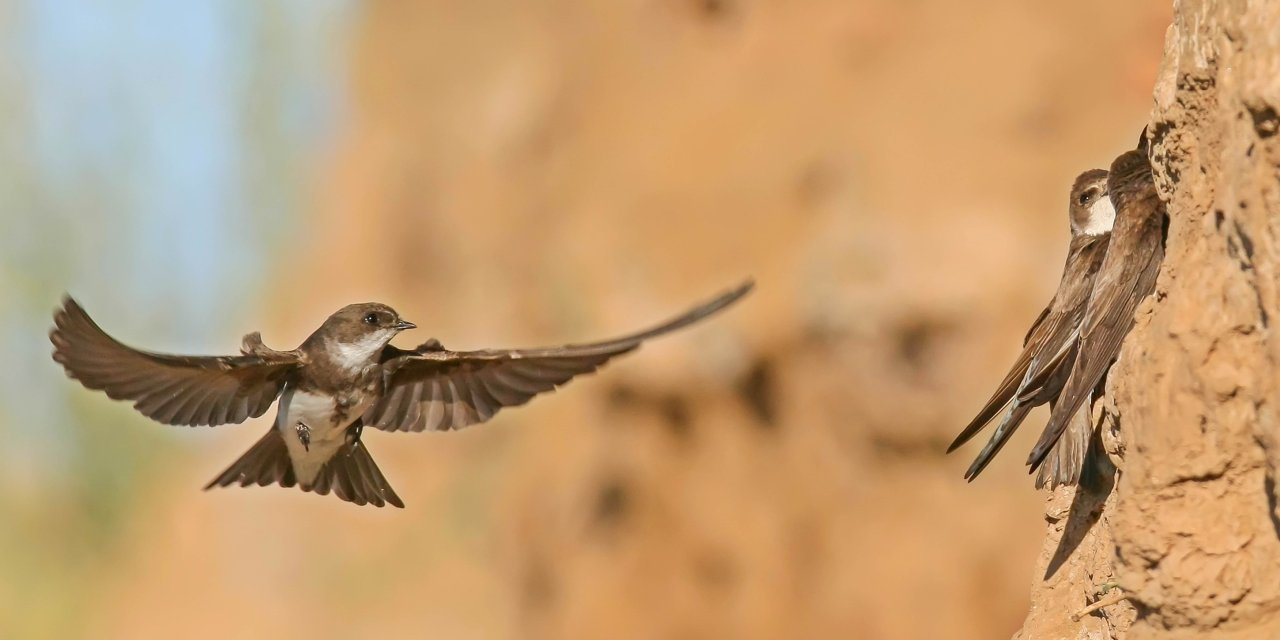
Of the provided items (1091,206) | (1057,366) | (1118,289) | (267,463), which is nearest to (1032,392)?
(1057,366)

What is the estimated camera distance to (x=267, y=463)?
178 inches

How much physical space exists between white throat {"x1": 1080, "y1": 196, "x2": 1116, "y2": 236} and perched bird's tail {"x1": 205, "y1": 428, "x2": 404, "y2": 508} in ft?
6.10

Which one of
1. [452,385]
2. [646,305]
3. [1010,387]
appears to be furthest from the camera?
[646,305]

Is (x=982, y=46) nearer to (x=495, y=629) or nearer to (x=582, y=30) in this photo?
(x=582, y=30)

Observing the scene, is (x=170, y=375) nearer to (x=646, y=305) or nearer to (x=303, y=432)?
(x=303, y=432)

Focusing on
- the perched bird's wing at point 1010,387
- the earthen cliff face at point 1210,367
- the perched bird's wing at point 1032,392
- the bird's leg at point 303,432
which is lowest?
the earthen cliff face at point 1210,367

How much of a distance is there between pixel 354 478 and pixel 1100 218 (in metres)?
2.01

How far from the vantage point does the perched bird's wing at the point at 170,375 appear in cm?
378

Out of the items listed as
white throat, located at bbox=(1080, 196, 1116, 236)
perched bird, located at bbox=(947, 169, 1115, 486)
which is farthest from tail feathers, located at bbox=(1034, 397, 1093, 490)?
white throat, located at bbox=(1080, 196, 1116, 236)

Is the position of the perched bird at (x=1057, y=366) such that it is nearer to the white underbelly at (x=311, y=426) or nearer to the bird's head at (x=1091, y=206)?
the bird's head at (x=1091, y=206)

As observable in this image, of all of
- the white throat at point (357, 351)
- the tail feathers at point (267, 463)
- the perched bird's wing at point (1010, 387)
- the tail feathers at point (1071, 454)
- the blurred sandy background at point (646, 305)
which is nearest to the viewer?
the tail feathers at point (1071, 454)

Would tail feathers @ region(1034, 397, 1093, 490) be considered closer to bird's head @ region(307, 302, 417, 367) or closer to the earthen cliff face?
the earthen cliff face

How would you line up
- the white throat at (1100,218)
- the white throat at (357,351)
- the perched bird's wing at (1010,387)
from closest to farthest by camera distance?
the perched bird's wing at (1010,387)
the white throat at (1100,218)
the white throat at (357,351)

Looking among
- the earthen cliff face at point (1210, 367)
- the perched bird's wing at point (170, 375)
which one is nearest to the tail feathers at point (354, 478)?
the perched bird's wing at point (170, 375)
